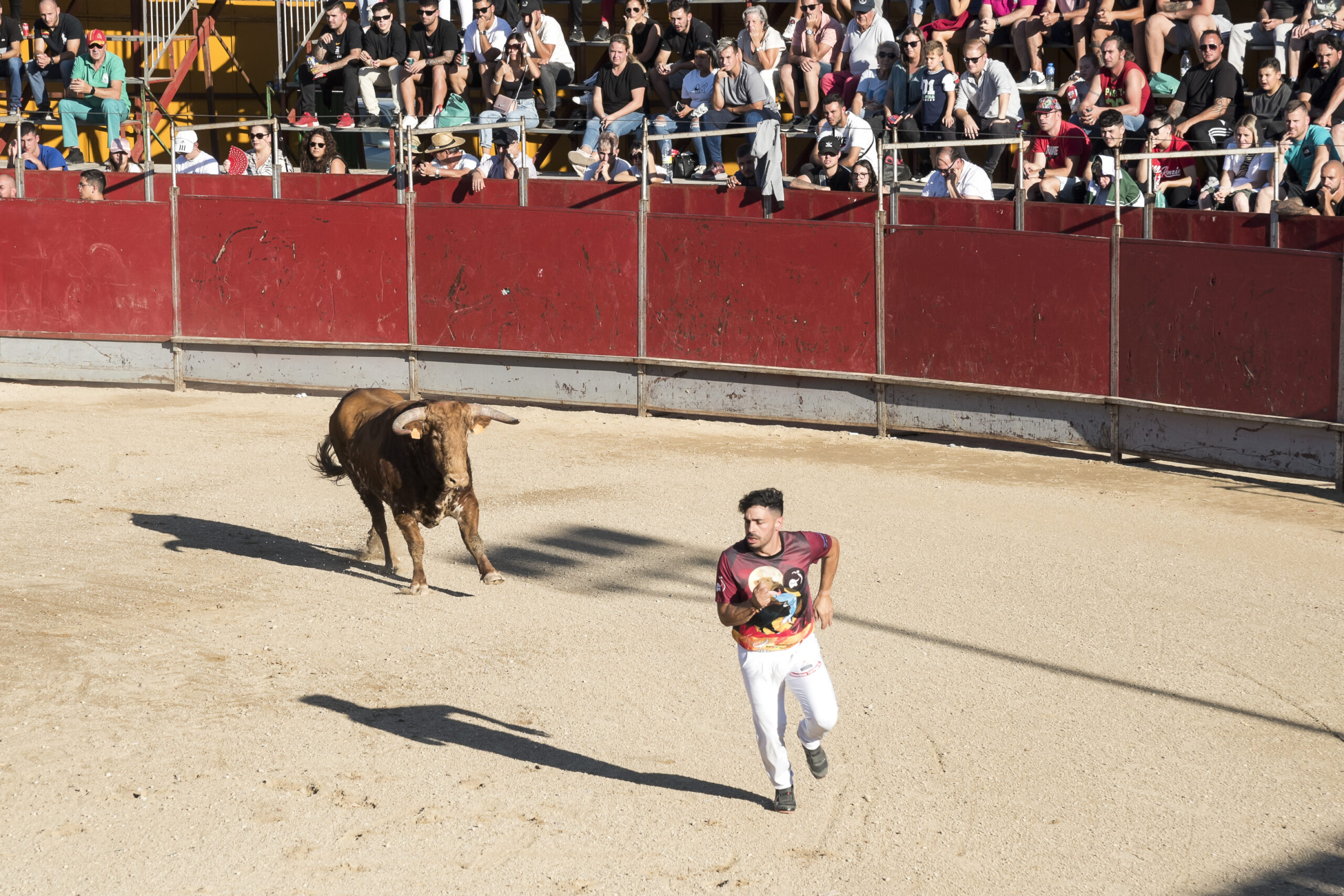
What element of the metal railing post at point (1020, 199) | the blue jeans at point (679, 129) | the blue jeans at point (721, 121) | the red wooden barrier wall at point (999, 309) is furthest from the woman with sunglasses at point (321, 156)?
the metal railing post at point (1020, 199)

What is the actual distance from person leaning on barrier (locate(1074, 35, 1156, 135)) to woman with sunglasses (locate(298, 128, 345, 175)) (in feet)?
24.4

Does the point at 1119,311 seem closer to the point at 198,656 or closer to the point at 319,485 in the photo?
the point at 319,485

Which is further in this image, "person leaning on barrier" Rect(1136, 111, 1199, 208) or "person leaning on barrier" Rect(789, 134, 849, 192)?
"person leaning on barrier" Rect(789, 134, 849, 192)

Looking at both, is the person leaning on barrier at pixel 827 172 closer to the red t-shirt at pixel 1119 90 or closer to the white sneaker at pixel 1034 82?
the red t-shirt at pixel 1119 90

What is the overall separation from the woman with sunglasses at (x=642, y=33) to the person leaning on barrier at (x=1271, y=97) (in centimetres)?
675

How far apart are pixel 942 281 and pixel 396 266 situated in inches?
214

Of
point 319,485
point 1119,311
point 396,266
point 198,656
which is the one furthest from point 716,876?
point 396,266

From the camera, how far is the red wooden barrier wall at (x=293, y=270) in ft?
52.6

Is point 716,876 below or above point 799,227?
below

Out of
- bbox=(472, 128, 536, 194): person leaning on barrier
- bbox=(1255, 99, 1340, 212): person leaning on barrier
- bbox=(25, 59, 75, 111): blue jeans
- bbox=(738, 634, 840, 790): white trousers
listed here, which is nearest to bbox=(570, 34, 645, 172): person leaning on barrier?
bbox=(472, 128, 536, 194): person leaning on barrier

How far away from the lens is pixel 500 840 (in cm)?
603

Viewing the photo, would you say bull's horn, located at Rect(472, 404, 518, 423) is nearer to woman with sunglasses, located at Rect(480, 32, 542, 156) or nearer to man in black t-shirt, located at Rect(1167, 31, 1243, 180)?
man in black t-shirt, located at Rect(1167, 31, 1243, 180)

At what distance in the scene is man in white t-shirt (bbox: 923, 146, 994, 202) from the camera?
1455cm

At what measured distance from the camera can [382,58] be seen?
19156mm
